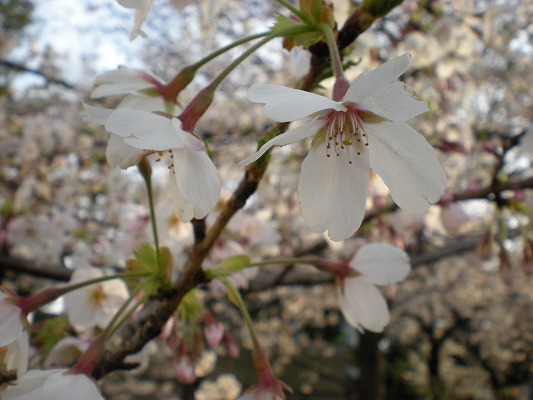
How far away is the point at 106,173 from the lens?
5191 millimetres

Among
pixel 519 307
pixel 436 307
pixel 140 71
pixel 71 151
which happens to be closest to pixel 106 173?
pixel 71 151

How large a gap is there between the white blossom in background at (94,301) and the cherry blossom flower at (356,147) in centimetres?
61

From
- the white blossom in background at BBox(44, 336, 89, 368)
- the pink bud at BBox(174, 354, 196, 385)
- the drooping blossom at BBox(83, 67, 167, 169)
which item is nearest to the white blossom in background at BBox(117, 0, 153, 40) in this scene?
the drooping blossom at BBox(83, 67, 167, 169)

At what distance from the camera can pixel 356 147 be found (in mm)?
571

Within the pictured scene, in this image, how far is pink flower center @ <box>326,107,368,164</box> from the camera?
557 millimetres

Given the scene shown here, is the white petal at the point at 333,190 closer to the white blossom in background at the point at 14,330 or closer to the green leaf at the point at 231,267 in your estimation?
the green leaf at the point at 231,267

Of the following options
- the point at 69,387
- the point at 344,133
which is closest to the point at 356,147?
the point at 344,133

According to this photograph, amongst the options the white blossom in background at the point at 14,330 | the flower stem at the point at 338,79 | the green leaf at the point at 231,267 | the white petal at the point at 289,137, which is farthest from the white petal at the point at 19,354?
the flower stem at the point at 338,79

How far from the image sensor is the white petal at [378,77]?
413 millimetres

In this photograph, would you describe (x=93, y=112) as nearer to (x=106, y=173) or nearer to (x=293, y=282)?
(x=293, y=282)

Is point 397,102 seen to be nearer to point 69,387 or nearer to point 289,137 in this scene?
point 289,137

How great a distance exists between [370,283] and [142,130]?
52 centimetres

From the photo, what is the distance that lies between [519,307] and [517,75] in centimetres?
437

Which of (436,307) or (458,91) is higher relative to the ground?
(458,91)
